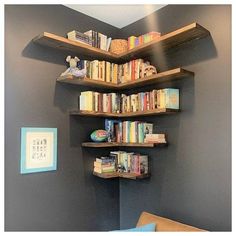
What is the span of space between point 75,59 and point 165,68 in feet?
2.95

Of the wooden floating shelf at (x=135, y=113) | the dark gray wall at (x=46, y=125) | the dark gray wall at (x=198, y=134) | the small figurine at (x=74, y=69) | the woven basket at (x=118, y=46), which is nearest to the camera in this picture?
the dark gray wall at (x=198, y=134)

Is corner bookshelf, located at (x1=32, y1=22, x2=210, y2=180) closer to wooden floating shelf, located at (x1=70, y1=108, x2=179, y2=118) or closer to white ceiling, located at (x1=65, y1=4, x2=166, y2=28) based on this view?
wooden floating shelf, located at (x1=70, y1=108, x2=179, y2=118)

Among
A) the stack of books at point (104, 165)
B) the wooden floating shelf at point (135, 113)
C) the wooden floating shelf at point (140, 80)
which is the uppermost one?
the wooden floating shelf at point (140, 80)

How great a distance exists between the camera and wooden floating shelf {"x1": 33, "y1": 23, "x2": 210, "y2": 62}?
1855mm

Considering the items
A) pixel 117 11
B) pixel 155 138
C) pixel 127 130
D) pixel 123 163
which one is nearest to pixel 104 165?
pixel 123 163

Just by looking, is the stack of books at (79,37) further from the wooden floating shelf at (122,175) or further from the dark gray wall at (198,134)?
the wooden floating shelf at (122,175)

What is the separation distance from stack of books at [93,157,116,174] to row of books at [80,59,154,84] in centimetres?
84

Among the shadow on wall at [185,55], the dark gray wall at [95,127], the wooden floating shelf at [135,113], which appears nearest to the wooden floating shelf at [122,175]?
the dark gray wall at [95,127]

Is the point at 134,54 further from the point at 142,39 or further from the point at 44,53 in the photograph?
the point at 44,53

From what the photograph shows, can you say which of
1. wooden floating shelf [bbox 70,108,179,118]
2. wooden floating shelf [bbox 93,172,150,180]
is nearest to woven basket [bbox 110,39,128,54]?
wooden floating shelf [bbox 70,108,179,118]

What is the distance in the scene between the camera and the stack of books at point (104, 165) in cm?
236

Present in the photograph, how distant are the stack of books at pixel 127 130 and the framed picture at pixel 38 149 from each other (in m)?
0.63
